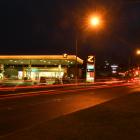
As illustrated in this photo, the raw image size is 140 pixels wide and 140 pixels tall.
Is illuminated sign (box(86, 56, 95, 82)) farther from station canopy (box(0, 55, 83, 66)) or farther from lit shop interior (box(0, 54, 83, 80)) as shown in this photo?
station canopy (box(0, 55, 83, 66))

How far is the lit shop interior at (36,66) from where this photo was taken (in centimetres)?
8098

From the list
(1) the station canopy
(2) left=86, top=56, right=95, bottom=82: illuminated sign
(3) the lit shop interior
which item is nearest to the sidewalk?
(2) left=86, top=56, right=95, bottom=82: illuminated sign

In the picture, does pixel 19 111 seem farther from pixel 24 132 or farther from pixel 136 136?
pixel 136 136

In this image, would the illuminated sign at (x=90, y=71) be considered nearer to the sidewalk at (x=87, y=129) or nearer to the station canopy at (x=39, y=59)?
the station canopy at (x=39, y=59)

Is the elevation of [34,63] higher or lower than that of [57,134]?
higher

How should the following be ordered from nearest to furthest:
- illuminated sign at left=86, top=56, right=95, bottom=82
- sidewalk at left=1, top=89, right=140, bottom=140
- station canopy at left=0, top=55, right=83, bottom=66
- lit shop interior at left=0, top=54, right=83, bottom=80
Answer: sidewalk at left=1, top=89, right=140, bottom=140 → illuminated sign at left=86, top=56, right=95, bottom=82 → station canopy at left=0, top=55, right=83, bottom=66 → lit shop interior at left=0, top=54, right=83, bottom=80

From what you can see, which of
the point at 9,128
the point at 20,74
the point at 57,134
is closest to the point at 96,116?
the point at 9,128

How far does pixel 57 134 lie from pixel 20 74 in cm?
7843

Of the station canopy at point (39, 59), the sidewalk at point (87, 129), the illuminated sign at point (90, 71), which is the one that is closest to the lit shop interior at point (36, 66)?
the station canopy at point (39, 59)

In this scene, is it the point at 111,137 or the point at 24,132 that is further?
the point at 24,132

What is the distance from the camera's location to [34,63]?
90.5 m

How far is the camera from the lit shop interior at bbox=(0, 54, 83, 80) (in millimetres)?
80981

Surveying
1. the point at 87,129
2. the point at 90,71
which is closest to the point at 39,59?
the point at 90,71

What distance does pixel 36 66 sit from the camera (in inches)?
3583
